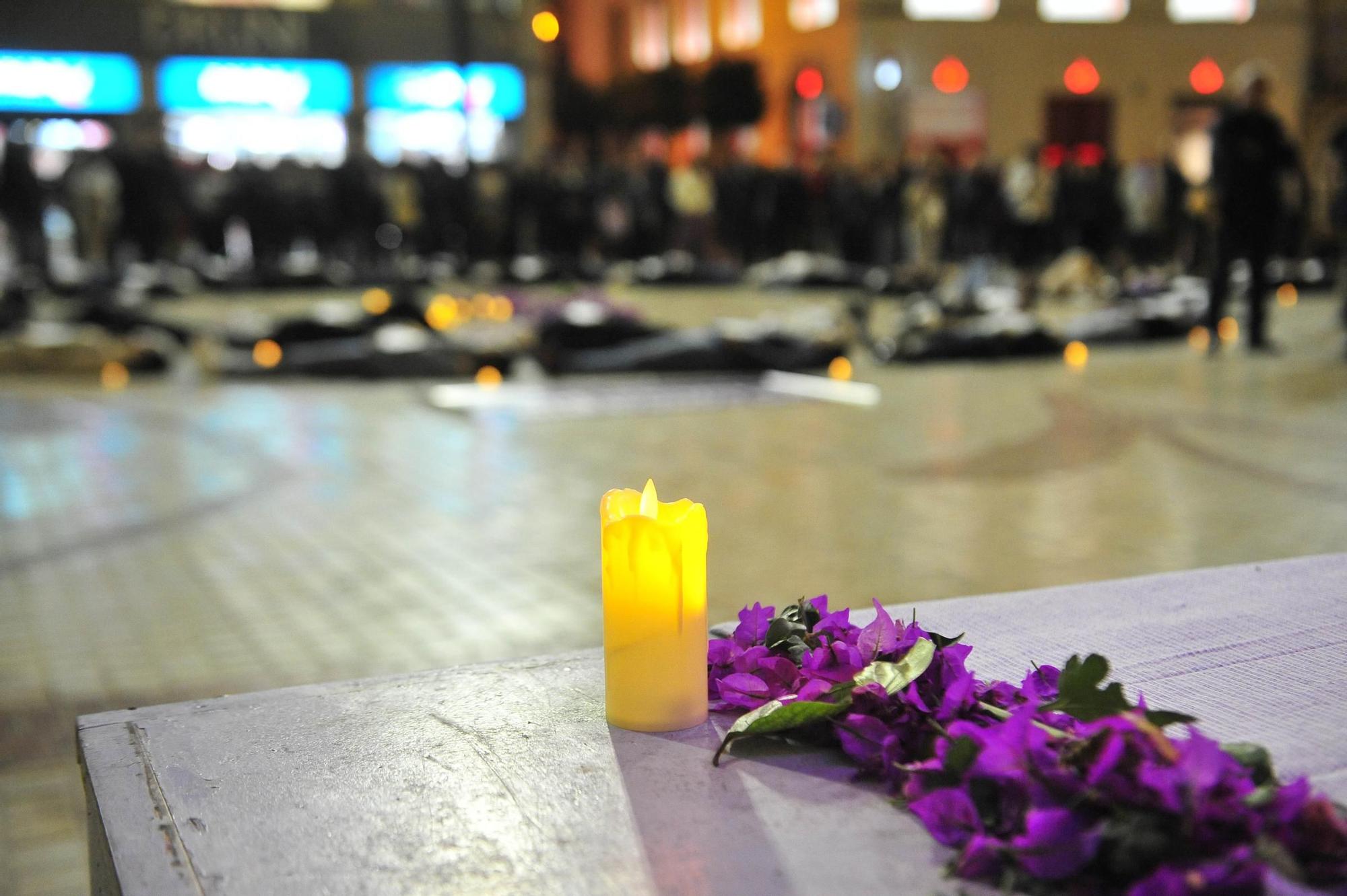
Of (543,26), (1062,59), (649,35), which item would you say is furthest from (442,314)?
(649,35)

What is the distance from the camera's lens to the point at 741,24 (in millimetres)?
32188

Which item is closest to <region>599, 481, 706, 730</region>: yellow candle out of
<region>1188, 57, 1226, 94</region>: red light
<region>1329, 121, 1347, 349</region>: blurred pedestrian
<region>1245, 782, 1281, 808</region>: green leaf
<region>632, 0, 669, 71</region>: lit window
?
<region>1245, 782, 1281, 808</region>: green leaf

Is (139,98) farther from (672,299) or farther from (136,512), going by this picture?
(136,512)

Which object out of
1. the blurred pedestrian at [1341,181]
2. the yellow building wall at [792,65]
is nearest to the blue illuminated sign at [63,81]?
the yellow building wall at [792,65]

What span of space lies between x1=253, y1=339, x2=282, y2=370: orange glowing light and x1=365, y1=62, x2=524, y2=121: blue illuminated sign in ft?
61.4

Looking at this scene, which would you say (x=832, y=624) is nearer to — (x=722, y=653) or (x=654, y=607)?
(x=722, y=653)

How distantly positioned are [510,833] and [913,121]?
26348 millimetres

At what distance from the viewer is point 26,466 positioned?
7176 mm

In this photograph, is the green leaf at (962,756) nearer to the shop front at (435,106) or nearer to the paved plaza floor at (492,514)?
the paved plaza floor at (492,514)

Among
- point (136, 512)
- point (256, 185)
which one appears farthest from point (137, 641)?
point (256, 185)

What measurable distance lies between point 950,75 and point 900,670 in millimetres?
26393

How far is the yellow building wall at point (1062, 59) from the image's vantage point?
26.8 meters

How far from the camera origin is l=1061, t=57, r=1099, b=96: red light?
2759 cm

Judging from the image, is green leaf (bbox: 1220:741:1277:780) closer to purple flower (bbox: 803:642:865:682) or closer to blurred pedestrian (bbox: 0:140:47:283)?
purple flower (bbox: 803:642:865:682)
